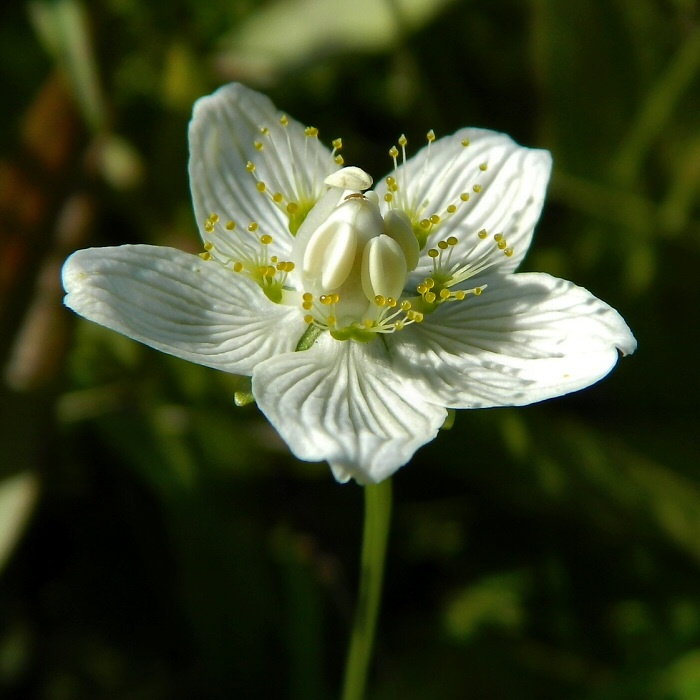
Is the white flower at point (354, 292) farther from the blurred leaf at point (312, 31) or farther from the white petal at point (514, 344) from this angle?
the blurred leaf at point (312, 31)

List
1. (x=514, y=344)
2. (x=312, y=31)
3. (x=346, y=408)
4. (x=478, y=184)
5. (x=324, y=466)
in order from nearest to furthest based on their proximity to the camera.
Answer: (x=346, y=408) < (x=514, y=344) < (x=478, y=184) < (x=324, y=466) < (x=312, y=31)

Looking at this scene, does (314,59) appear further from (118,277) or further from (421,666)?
(421,666)

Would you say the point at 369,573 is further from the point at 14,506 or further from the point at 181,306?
the point at 14,506

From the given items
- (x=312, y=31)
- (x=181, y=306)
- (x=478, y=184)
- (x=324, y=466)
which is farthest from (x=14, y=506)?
(x=312, y=31)

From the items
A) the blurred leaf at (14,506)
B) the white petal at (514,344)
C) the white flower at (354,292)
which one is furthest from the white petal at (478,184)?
the blurred leaf at (14,506)

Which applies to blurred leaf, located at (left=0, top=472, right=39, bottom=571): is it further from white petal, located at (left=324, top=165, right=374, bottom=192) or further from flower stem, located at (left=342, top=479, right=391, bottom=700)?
white petal, located at (left=324, top=165, right=374, bottom=192)

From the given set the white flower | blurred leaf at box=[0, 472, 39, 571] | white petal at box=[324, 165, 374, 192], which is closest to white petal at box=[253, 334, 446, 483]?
the white flower
